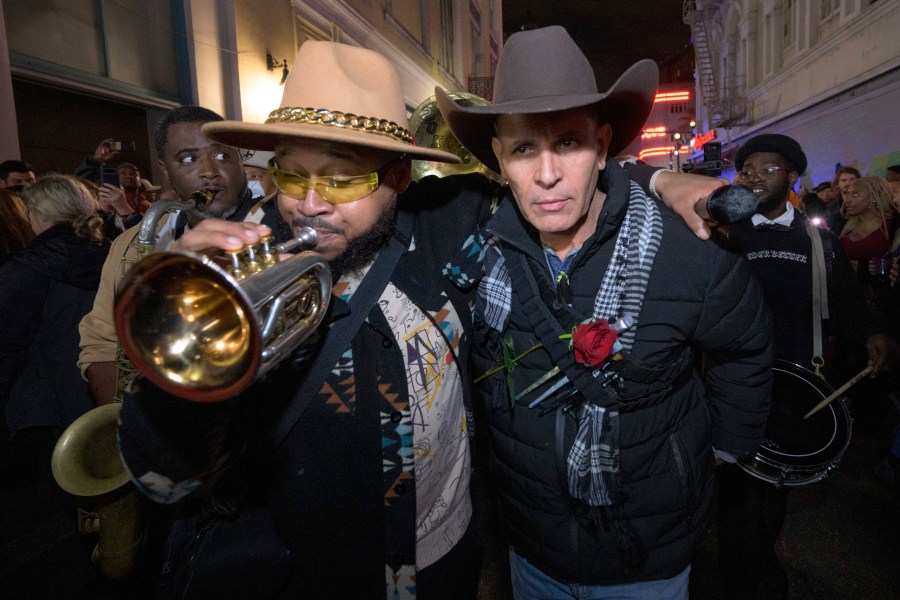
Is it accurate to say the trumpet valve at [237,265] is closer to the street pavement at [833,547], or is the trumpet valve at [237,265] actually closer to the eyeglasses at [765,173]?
the street pavement at [833,547]

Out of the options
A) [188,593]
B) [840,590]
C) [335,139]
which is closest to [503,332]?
[335,139]

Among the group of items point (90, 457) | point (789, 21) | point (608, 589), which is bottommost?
point (608, 589)

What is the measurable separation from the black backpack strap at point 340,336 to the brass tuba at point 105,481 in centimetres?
82

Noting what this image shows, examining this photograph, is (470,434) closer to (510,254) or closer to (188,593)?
(510,254)

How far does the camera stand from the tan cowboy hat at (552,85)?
1749 millimetres

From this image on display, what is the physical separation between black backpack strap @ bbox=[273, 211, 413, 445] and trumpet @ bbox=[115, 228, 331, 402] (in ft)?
0.95

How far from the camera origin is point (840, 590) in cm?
331

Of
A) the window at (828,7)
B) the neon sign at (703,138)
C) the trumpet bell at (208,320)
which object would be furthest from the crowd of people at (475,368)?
the neon sign at (703,138)

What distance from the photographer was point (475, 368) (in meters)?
2.18

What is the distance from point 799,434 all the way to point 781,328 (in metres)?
0.67

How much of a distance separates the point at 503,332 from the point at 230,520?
1.12 m

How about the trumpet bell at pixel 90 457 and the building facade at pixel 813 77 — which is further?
the building facade at pixel 813 77

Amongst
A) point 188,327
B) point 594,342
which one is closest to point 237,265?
point 188,327

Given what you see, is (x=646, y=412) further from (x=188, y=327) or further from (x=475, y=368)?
(x=188, y=327)
